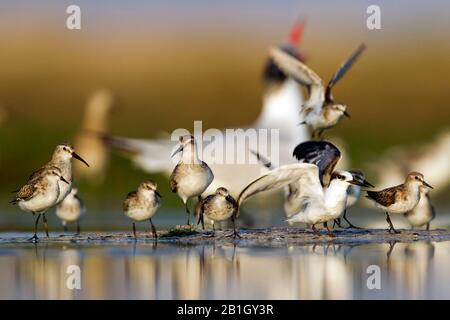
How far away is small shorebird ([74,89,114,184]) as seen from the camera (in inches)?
805

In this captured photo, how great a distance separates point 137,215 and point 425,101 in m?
14.3

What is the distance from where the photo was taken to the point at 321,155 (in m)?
13.7

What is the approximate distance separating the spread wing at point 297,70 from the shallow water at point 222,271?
3356mm

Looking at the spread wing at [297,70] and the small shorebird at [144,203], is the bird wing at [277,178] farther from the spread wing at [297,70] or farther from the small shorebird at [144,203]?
the spread wing at [297,70]

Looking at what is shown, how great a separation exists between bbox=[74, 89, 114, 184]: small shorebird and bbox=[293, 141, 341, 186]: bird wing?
5.74 metres

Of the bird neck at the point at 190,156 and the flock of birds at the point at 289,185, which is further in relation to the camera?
Result: the bird neck at the point at 190,156

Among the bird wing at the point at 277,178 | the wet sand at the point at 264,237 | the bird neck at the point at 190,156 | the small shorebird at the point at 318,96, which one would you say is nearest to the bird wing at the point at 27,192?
the wet sand at the point at 264,237

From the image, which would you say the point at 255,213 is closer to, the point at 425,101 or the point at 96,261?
the point at 96,261

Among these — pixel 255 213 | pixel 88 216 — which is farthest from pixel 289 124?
pixel 88 216

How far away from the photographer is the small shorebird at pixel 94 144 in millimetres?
20453

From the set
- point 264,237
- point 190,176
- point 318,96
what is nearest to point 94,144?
point 318,96

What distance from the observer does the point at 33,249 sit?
1200 cm
